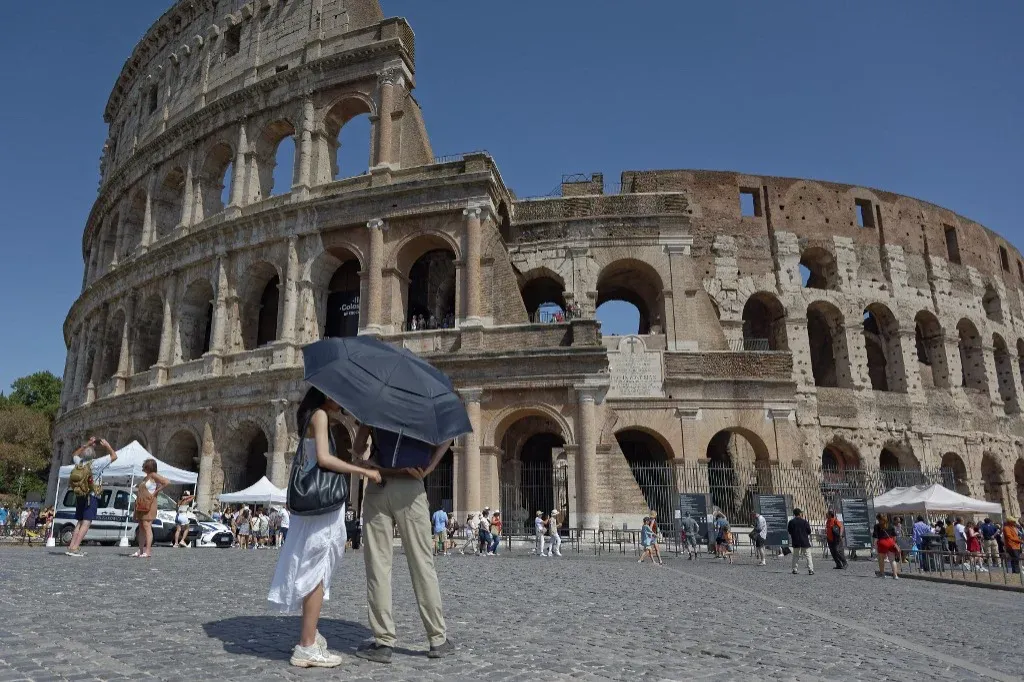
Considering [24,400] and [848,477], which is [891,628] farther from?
[24,400]

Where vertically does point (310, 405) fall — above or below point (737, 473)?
below

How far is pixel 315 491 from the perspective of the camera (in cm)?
370

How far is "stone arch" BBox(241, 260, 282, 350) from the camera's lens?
22.4m

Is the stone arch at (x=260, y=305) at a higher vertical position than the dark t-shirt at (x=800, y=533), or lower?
higher

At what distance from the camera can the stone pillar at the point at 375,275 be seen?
64.7 ft

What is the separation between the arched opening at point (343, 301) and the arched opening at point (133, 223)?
10763mm

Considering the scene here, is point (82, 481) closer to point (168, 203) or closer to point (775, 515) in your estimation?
point (775, 515)

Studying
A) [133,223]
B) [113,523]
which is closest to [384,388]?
[113,523]

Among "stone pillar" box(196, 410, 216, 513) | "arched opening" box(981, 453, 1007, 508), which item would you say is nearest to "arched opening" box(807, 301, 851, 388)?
"arched opening" box(981, 453, 1007, 508)

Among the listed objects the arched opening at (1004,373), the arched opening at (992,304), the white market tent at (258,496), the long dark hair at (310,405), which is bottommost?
the white market tent at (258,496)

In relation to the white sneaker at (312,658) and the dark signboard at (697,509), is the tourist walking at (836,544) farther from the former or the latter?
the white sneaker at (312,658)

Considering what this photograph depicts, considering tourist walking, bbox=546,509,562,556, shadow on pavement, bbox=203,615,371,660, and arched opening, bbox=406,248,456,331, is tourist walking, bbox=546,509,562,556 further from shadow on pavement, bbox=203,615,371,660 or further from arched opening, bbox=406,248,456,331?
shadow on pavement, bbox=203,615,371,660

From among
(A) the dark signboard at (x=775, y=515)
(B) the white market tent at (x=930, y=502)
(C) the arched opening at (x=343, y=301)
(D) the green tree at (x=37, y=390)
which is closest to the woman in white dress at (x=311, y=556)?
(A) the dark signboard at (x=775, y=515)

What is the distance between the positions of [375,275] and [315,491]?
1680 cm
